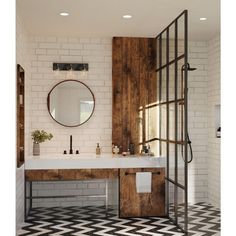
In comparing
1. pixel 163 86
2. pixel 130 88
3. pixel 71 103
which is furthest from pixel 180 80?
pixel 71 103

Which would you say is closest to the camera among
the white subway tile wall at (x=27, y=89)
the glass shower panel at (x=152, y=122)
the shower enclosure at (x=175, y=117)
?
the white subway tile wall at (x=27, y=89)

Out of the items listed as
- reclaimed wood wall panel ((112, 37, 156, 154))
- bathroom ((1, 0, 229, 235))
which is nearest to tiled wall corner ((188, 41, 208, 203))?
bathroom ((1, 0, 229, 235))

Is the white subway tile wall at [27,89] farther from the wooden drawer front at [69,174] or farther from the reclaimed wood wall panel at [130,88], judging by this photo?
the reclaimed wood wall panel at [130,88]

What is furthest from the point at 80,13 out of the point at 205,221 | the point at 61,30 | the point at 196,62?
the point at 205,221

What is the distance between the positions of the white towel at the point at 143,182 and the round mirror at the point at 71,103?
4.58 ft

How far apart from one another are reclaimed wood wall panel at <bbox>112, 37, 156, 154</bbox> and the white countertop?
74 centimetres

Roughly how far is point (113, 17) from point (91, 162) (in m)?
2.04

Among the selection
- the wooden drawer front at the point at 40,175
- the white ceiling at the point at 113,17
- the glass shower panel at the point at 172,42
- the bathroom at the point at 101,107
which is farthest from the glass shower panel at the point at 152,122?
the wooden drawer front at the point at 40,175

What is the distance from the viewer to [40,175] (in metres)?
5.41

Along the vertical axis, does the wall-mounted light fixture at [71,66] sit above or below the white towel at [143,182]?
above

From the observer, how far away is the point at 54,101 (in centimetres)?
621

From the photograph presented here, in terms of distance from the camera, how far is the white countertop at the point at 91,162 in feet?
17.7

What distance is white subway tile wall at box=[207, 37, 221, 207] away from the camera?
6167 mm

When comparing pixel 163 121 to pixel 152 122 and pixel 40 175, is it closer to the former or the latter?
pixel 152 122
